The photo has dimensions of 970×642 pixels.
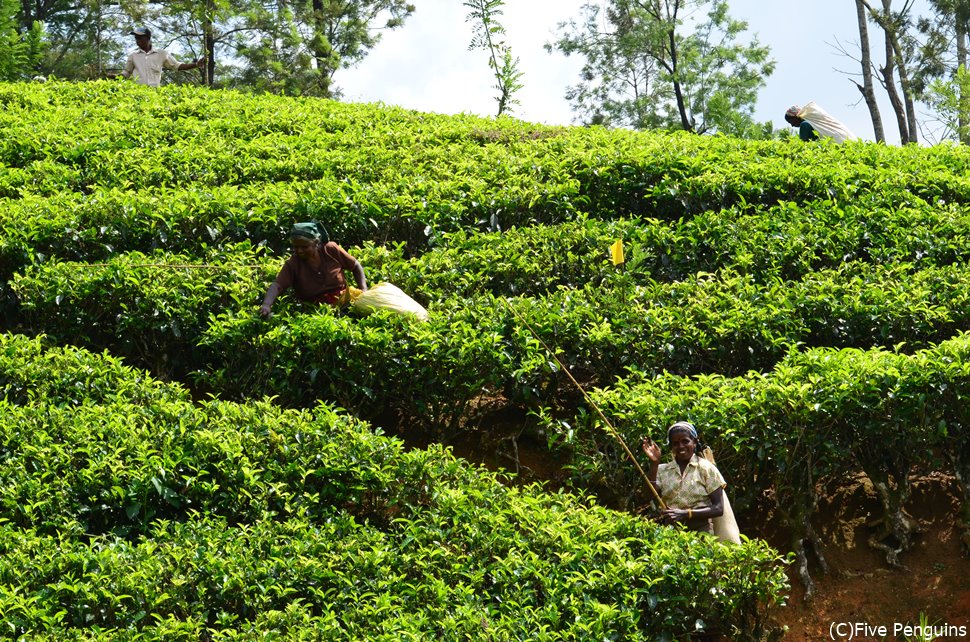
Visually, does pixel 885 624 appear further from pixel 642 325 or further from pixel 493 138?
pixel 493 138

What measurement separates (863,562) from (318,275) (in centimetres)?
407

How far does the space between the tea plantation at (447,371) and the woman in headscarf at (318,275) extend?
1.06 feet

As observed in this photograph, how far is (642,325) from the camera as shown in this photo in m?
8.42

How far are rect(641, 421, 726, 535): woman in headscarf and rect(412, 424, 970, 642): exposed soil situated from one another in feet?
2.71

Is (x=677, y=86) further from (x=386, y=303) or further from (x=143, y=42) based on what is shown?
(x=386, y=303)

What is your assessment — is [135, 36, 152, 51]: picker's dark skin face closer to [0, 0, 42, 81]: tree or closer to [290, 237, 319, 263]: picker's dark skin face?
[0, 0, 42, 81]: tree

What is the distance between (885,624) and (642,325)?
8.51 feet

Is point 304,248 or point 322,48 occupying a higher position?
point 322,48

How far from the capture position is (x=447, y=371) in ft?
26.1

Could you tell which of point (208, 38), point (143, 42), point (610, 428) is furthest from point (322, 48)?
point (610, 428)

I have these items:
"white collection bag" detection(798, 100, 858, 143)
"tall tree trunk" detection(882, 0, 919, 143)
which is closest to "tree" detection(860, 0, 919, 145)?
"tall tree trunk" detection(882, 0, 919, 143)

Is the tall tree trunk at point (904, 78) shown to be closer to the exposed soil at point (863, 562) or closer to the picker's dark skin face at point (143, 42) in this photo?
the picker's dark skin face at point (143, 42)

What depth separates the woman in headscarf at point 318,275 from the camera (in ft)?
28.3

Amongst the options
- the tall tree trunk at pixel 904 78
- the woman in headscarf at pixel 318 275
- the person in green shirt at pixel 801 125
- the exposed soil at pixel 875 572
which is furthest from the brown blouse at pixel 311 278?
the tall tree trunk at pixel 904 78
